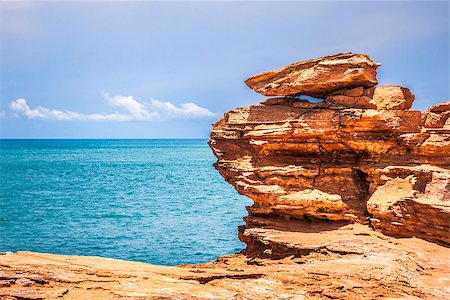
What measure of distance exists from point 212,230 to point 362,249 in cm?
2328

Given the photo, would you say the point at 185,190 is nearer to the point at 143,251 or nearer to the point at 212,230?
the point at 212,230

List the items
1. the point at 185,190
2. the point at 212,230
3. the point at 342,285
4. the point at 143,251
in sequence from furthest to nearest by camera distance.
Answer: the point at 185,190 < the point at 212,230 < the point at 143,251 < the point at 342,285

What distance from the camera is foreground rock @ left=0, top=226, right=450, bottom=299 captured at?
9.59 meters

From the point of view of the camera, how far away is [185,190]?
63625 millimetres

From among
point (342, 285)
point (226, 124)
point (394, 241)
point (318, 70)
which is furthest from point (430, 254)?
point (226, 124)

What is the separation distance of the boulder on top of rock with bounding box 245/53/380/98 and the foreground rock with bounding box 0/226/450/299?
A: 22.1ft

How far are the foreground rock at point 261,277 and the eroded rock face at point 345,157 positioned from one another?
236 cm

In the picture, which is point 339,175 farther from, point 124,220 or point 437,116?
point 124,220

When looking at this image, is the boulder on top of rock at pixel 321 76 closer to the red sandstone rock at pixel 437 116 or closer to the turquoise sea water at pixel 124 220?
the red sandstone rock at pixel 437 116

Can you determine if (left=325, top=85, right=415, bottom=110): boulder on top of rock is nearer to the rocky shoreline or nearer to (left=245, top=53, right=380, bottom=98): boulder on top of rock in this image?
the rocky shoreline

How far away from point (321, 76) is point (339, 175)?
4.32 metres

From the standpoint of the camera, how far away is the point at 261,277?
11.1 metres

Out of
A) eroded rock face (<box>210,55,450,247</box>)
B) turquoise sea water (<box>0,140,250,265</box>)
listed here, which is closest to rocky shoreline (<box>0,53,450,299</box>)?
eroded rock face (<box>210,55,450,247</box>)

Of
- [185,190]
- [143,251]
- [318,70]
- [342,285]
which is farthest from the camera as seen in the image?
[185,190]
